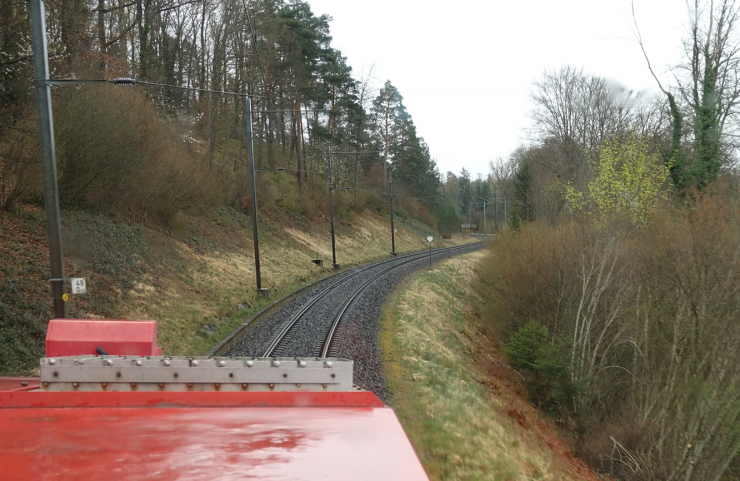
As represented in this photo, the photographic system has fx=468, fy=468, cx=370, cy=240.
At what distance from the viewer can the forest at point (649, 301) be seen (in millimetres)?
10664

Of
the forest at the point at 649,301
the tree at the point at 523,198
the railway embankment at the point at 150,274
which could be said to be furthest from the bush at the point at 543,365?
the tree at the point at 523,198

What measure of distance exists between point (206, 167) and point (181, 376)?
23971 millimetres

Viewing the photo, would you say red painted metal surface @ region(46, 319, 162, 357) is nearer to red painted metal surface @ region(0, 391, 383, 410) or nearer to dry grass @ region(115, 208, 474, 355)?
red painted metal surface @ region(0, 391, 383, 410)

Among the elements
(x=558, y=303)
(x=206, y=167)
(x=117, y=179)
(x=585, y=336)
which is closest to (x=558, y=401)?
(x=585, y=336)

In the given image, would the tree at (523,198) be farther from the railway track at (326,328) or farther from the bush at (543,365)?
the bush at (543,365)

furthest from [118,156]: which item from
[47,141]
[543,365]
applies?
[543,365]

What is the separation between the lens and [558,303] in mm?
15336

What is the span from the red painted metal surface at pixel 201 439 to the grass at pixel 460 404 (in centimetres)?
488

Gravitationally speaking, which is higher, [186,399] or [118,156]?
[118,156]

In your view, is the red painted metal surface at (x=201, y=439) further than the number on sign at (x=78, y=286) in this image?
No

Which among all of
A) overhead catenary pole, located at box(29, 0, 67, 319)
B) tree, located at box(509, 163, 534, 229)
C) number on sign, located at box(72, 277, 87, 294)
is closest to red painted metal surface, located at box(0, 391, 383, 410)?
overhead catenary pole, located at box(29, 0, 67, 319)

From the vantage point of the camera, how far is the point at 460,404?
380 inches

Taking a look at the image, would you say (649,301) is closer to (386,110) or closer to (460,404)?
(460,404)

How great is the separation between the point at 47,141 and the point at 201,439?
7276 mm
